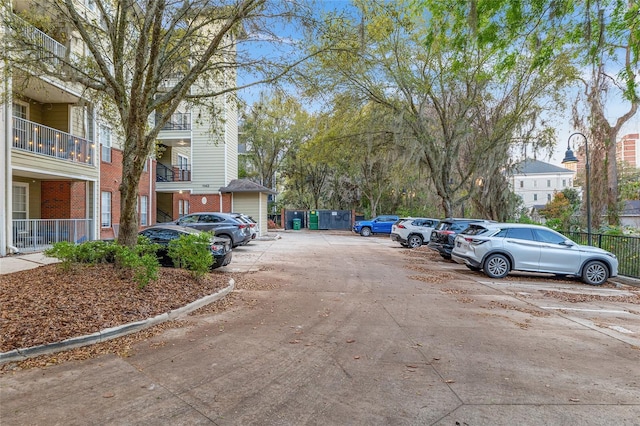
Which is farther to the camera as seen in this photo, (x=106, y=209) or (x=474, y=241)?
(x=106, y=209)

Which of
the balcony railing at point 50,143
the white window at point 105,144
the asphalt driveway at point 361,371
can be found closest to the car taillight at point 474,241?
the asphalt driveway at point 361,371

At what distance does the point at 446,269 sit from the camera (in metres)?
12.5

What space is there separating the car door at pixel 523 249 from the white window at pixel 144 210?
18999mm

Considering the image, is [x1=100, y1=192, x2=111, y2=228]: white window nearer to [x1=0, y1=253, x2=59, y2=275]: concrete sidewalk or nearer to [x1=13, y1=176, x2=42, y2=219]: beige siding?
[x1=13, y1=176, x2=42, y2=219]: beige siding

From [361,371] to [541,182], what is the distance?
73.4 m

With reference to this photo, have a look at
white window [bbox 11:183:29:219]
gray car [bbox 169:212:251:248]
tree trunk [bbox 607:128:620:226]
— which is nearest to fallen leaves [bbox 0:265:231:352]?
gray car [bbox 169:212:251:248]

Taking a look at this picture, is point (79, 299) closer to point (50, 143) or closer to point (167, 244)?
point (167, 244)

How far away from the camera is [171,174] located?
2558 centimetres

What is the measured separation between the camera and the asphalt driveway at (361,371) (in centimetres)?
325

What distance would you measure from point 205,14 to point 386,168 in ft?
65.5

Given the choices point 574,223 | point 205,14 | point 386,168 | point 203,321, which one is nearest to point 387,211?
point 386,168

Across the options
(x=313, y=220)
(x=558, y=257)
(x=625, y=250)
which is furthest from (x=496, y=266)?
(x=313, y=220)

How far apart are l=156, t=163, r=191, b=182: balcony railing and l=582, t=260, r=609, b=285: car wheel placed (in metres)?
22.5

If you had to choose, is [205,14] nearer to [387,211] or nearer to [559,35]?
[559,35]
